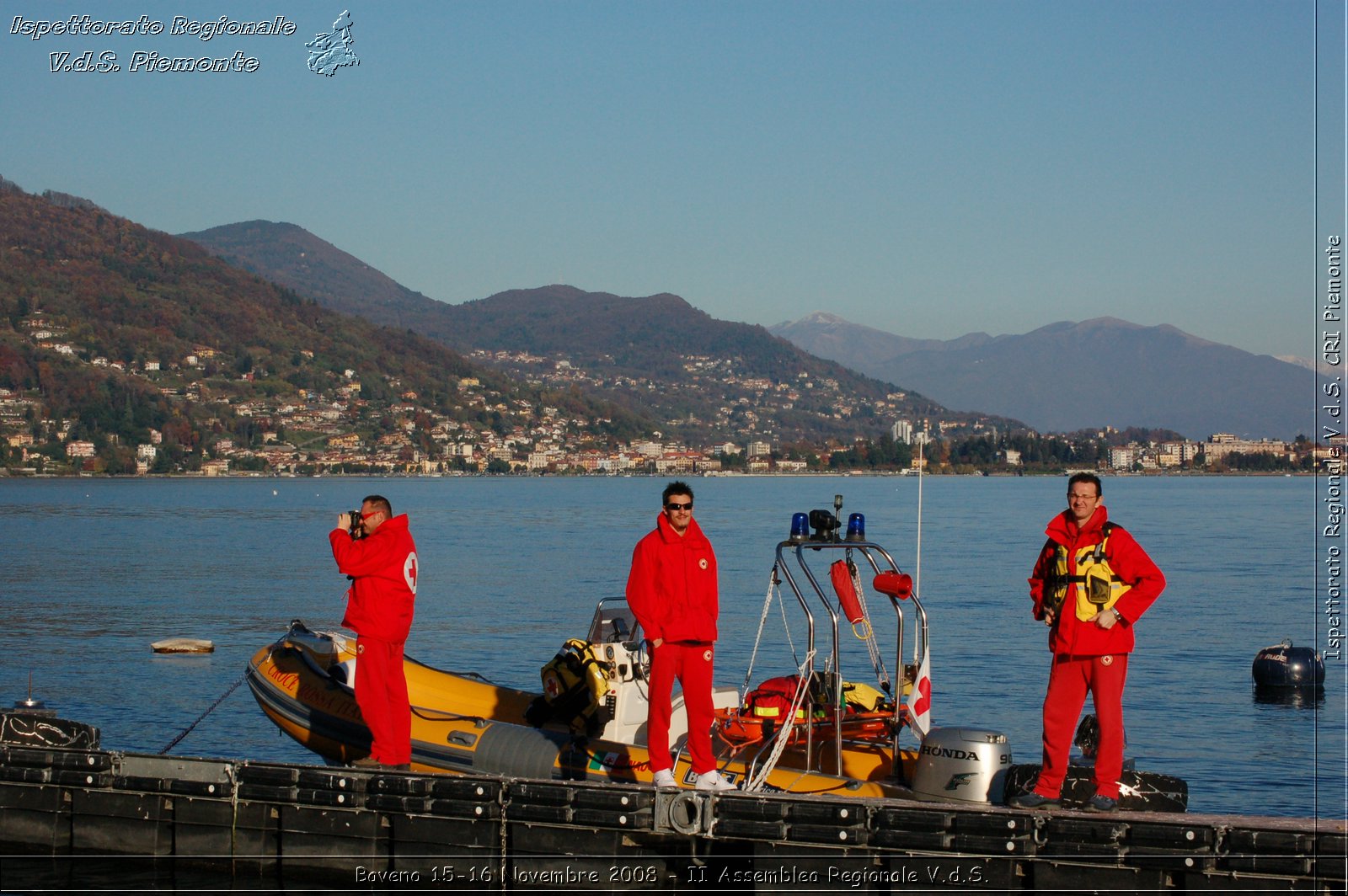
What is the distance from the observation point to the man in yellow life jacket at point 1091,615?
6.87 meters

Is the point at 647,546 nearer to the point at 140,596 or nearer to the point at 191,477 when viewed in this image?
the point at 140,596

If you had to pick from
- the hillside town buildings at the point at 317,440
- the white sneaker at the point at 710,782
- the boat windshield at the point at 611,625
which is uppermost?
the hillside town buildings at the point at 317,440

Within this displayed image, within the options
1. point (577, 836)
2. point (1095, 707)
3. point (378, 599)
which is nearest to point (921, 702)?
point (1095, 707)

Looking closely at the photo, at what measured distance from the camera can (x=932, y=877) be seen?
7.09 m

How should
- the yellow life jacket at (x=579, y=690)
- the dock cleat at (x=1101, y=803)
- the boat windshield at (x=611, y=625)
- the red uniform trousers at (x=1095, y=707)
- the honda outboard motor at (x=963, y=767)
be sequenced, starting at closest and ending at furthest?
the red uniform trousers at (x=1095, y=707)
the dock cleat at (x=1101, y=803)
the honda outboard motor at (x=963, y=767)
the yellow life jacket at (x=579, y=690)
the boat windshield at (x=611, y=625)

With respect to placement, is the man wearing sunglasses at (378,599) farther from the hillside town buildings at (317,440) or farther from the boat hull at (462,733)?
the hillside town buildings at (317,440)

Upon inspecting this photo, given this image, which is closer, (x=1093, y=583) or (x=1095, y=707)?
(x=1093, y=583)

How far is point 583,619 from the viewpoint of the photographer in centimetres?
2536

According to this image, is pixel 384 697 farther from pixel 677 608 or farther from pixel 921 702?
pixel 921 702

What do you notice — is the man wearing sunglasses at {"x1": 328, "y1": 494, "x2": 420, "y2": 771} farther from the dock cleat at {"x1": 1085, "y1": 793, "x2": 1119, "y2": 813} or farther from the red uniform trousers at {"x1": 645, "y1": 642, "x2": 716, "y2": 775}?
the dock cleat at {"x1": 1085, "y1": 793, "x2": 1119, "y2": 813}

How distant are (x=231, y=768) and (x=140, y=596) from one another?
2293 cm

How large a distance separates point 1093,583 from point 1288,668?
13.4m

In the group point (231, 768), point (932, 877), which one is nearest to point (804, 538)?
point (932, 877)

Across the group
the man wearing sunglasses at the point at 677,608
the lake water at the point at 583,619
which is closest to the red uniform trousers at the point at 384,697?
the man wearing sunglasses at the point at 677,608
